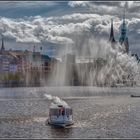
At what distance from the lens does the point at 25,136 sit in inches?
2874

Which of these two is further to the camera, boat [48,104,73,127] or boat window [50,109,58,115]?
boat window [50,109,58,115]

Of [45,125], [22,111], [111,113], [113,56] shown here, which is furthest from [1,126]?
[113,56]

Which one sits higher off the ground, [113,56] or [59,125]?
[113,56]

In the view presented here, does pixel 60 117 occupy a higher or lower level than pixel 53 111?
lower

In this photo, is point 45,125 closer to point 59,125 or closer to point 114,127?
point 59,125

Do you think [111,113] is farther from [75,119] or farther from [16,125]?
[16,125]

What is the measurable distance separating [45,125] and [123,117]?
23.3 m

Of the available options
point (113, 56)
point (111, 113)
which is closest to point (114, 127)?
point (111, 113)

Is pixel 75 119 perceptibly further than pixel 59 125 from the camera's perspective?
Yes

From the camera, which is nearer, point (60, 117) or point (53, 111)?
point (60, 117)

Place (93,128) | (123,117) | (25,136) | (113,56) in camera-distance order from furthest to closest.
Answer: (113,56) < (123,117) < (93,128) < (25,136)

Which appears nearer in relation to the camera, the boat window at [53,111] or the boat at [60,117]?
the boat at [60,117]

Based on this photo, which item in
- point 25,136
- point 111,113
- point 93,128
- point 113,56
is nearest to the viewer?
point 25,136

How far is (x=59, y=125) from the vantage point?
284 ft
